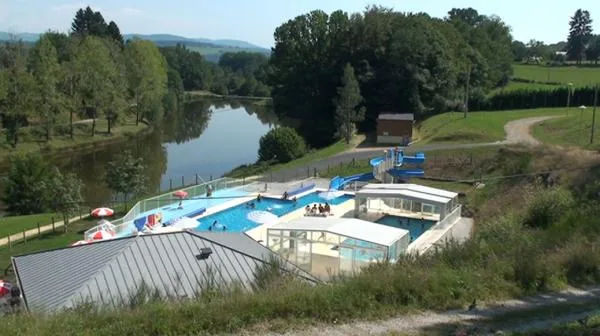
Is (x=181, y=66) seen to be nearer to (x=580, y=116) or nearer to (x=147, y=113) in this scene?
(x=147, y=113)

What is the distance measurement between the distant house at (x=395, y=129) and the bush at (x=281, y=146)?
7769 mm

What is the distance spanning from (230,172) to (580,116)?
28814 mm

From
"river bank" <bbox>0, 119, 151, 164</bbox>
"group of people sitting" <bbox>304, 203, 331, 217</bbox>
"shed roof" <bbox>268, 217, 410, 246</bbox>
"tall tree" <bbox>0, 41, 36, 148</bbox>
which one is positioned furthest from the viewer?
"tall tree" <bbox>0, 41, 36, 148</bbox>

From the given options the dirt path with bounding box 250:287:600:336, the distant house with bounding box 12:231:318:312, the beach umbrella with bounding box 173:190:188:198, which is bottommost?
the beach umbrella with bounding box 173:190:188:198

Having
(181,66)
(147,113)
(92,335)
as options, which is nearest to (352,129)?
(147,113)

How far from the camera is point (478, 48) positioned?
247 feet

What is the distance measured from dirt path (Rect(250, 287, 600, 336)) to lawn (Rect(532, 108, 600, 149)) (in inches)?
1237

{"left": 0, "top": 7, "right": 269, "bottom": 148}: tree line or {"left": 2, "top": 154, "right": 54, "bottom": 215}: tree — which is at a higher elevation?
{"left": 0, "top": 7, "right": 269, "bottom": 148}: tree line

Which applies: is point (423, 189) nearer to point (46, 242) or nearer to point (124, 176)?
point (124, 176)

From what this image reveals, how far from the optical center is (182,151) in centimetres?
6181

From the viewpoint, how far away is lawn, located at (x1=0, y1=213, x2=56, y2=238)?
88.6ft

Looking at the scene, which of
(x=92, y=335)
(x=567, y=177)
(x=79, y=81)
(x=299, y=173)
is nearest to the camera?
(x=92, y=335)

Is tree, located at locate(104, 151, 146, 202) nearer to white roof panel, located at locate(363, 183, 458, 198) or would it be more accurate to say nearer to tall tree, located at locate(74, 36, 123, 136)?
white roof panel, located at locate(363, 183, 458, 198)

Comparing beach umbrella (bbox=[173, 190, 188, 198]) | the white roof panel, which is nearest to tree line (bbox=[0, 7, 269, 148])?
beach umbrella (bbox=[173, 190, 188, 198])
